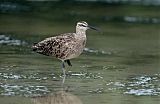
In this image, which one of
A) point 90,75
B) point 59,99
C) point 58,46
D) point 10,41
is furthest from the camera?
point 10,41

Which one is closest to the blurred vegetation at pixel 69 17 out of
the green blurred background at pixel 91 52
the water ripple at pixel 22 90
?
the green blurred background at pixel 91 52

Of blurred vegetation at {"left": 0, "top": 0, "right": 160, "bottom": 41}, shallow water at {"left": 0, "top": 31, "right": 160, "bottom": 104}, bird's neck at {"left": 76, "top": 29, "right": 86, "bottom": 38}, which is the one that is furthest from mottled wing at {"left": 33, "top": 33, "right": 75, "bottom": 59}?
blurred vegetation at {"left": 0, "top": 0, "right": 160, "bottom": 41}

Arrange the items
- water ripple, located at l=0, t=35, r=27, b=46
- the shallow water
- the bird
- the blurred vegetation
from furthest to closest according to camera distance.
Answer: the blurred vegetation
water ripple, located at l=0, t=35, r=27, b=46
the bird
the shallow water

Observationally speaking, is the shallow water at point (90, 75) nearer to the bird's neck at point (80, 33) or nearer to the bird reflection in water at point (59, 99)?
the bird reflection in water at point (59, 99)

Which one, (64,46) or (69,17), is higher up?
(69,17)

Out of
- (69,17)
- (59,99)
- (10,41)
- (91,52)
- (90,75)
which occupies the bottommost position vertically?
(59,99)

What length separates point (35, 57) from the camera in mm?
15648

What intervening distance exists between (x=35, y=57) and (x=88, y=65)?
59.4 inches

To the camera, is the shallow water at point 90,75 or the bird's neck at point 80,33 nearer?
the shallow water at point 90,75

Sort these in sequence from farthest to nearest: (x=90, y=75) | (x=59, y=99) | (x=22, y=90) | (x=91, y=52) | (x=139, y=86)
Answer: (x=91, y=52)
(x=90, y=75)
(x=139, y=86)
(x=22, y=90)
(x=59, y=99)

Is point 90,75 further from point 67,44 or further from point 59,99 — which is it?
point 59,99

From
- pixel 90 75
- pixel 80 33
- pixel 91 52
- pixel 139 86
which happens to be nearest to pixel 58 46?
pixel 80 33

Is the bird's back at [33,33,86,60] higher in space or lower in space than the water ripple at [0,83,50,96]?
higher

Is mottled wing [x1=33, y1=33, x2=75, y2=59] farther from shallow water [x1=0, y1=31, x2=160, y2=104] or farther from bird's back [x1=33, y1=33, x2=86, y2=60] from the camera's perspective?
shallow water [x1=0, y1=31, x2=160, y2=104]
